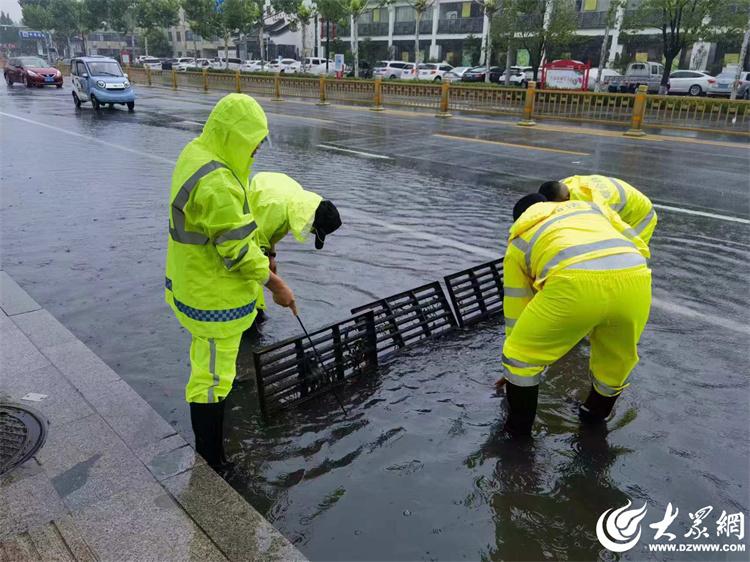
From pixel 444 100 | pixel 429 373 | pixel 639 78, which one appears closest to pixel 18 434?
pixel 429 373

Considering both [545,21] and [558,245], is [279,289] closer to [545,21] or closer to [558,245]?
[558,245]

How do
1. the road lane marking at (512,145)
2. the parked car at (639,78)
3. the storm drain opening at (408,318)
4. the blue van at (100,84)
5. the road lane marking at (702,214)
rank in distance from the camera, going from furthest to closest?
the parked car at (639,78), the blue van at (100,84), the road lane marking at (512,145), the road lane marking at (702,214), the storm drain opening at (408,318)

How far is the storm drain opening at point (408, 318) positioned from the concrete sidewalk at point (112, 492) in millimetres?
1605

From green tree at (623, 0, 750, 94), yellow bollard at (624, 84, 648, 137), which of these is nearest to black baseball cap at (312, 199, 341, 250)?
yellow bollard at (624, 84, 648, 137)

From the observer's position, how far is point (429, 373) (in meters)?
4.08

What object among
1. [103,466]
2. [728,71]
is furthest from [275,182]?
[728,71]

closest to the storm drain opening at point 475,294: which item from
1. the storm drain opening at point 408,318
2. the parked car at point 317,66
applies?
the storm drain opening at point 408,318

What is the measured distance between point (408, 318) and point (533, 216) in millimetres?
1678

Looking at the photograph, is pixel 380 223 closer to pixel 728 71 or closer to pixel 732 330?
pixel 732 330

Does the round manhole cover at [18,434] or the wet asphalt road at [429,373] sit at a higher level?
the round manhole cover at [18,434]

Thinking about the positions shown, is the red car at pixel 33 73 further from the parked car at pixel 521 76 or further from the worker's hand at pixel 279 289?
the worker's hand at pixel 279 289

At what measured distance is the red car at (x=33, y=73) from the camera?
106 feet

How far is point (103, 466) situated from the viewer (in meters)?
2.92

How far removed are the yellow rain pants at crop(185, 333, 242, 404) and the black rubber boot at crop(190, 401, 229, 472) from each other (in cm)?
6
